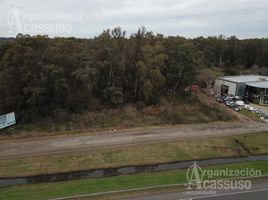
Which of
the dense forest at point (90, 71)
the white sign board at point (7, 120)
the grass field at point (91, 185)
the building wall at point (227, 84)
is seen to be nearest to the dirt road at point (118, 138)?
the white sign board at point (7, 120)

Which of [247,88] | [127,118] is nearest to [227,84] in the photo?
[247,88]

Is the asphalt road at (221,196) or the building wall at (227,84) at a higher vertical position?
the building wall at (227,84)

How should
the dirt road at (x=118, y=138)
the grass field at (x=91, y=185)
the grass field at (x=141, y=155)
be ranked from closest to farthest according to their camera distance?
the grass field at (x=91, y=185) < the grass field at (x=141, y=155) < the dirt road at (x=118, y=138)

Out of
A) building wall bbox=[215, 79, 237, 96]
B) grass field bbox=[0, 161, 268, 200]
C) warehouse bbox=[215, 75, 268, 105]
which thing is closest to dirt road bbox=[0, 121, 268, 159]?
grass field bbox=[0, 161, 268, 200]

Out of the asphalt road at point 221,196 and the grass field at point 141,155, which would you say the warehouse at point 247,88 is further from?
the asphalt road at point 221,196

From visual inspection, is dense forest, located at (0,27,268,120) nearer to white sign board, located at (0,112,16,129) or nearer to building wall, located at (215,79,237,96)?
white sign board, located at (0,112,16,129)
